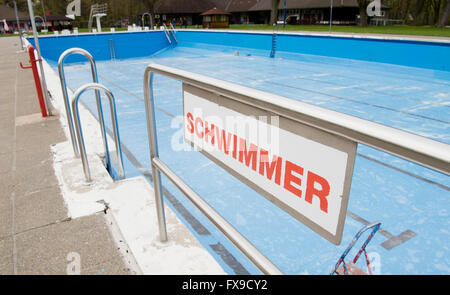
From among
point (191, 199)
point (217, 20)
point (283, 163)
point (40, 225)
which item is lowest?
point (40, 225)

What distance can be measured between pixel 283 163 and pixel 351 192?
2.78m

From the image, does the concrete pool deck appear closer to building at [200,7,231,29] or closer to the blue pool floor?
the blue pool floor

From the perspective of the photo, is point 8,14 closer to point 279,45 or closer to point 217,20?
point 217,20

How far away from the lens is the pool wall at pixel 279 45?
11.3m

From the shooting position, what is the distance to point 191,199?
1563mm

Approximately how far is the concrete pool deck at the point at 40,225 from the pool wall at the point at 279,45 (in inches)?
472

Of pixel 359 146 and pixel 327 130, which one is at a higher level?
pixel 327 130

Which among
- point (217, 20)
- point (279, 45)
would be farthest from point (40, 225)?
point (217, 20)

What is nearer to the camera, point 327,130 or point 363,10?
point 327,130

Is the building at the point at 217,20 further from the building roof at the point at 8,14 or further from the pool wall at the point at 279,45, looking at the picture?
the building roof at the point at 8,14

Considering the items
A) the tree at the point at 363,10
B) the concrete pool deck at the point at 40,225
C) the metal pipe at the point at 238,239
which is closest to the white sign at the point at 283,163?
the metal pipe at the point at 238,239

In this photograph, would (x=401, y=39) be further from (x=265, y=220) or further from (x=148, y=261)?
(x=148, y=261)
